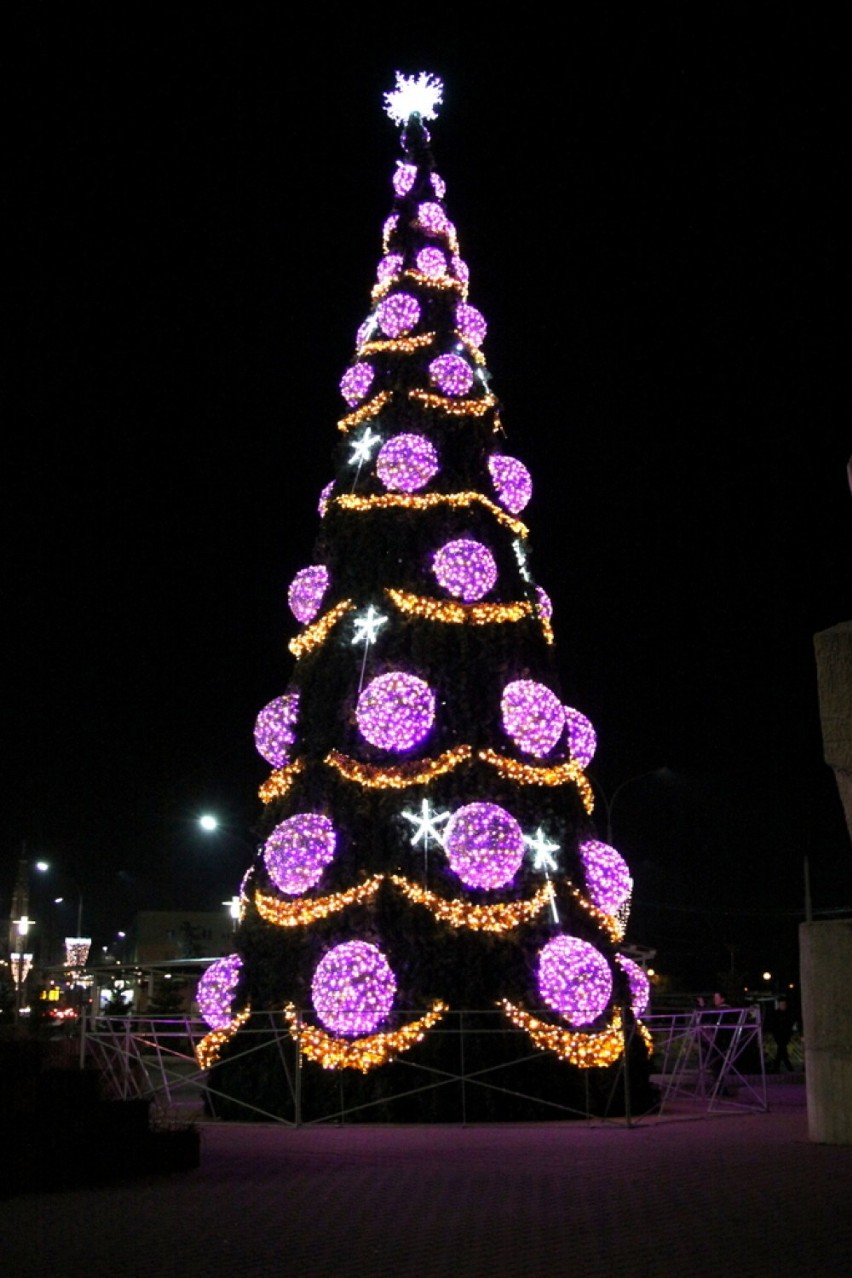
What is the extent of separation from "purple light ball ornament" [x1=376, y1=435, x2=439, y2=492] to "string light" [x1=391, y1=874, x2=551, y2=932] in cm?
558

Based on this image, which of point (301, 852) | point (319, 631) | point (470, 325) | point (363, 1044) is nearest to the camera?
point (363, 1044)

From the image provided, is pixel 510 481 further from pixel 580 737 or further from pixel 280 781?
pixel 280 781

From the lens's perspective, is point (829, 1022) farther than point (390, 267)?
No

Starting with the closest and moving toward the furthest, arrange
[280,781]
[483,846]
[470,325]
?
[483,846] < [280,781] < [470,325]

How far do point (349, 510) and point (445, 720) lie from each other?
11.6 ft

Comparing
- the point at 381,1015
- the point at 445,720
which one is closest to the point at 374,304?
the point at 445,720

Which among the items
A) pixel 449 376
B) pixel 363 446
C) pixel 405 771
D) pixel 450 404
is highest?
pixel 449 376

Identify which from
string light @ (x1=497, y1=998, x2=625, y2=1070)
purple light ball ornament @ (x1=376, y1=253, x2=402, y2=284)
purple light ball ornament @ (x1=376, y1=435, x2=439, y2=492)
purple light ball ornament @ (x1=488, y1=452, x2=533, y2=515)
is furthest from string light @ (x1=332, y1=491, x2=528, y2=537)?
string light @ (x1=497, y1=998, x2=625, y2=1070)

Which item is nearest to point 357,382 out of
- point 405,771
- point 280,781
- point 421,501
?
point 421,501

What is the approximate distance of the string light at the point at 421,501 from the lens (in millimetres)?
18672

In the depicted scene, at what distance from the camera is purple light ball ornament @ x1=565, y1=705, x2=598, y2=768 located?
63.4 feet

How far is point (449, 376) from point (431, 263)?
92.4 inches

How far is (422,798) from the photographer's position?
17.2 m

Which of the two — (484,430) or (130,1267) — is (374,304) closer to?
(484,430)
